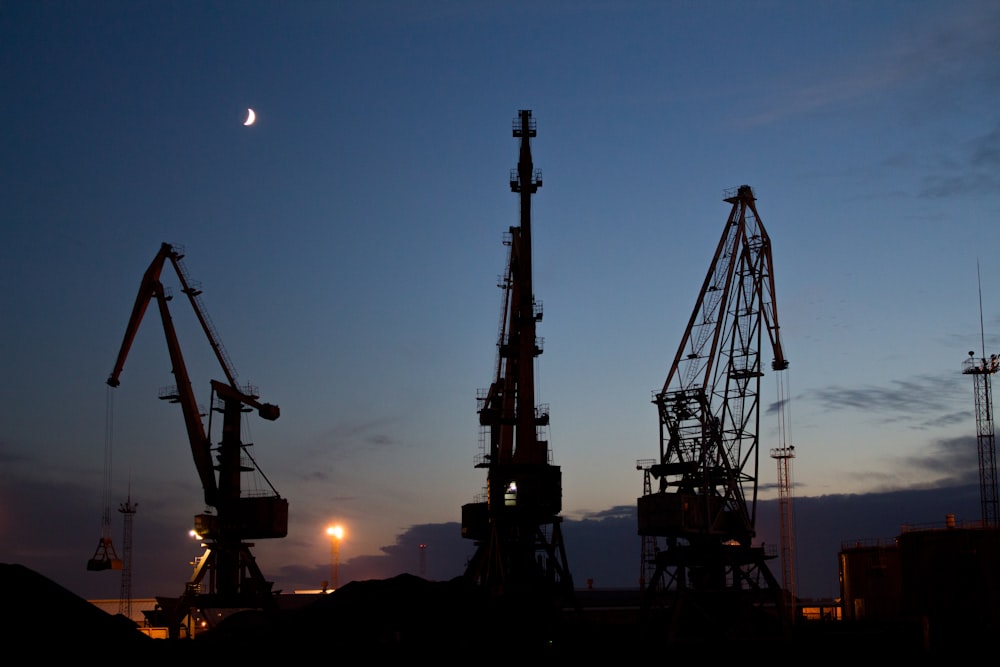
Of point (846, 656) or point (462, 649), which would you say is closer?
point (462, 649)

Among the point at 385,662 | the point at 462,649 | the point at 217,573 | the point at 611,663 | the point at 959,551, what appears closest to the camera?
the point at 385,662

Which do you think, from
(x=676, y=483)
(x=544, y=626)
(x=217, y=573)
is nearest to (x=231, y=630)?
(x=217, y=573)

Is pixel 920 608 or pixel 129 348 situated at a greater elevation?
pixel 129 348

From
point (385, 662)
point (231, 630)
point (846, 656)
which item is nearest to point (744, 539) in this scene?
point (846, 656)

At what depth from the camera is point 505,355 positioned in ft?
294

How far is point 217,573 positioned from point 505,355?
27.3 meters

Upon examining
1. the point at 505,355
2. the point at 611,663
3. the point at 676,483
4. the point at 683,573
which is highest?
the point at 505,355

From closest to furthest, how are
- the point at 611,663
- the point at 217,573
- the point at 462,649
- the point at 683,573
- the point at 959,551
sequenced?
the point at 462,649 → the point at 611,663 → the point at 683,573 → the point at 959,551 → the point at 217,573

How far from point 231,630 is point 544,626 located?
66.0ft

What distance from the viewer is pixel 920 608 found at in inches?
3206

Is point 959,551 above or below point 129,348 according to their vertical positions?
below

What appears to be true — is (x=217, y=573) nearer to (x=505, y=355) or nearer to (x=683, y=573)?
(x=505, y=355)

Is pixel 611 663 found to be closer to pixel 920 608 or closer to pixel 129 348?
pixel 920 608

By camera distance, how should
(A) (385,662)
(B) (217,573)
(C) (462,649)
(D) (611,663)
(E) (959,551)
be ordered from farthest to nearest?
(B) (217,573)
(E) (959,551)
(D) (611,663)
(C) (462,649)
(A) (385,662)
